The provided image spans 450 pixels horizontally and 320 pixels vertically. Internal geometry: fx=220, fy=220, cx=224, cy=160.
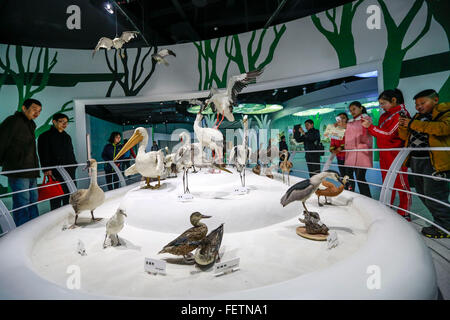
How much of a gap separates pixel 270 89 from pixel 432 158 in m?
3.57

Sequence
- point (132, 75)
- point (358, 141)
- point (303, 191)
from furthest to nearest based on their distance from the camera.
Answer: point (132, 75)
point (358, 141)
point (303, 191)

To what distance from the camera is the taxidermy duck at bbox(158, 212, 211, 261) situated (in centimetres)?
105

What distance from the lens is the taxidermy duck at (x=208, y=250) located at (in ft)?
3.34

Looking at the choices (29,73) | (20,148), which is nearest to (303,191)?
(20,148)

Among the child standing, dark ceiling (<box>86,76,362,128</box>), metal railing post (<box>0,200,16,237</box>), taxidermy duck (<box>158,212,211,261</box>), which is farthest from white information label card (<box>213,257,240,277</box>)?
dark ceiling (<box>86,76,362,128</box>)

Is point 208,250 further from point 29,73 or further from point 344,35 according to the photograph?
point 29,73

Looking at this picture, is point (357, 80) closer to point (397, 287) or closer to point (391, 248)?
point (391, 248)

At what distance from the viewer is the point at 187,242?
1067mm

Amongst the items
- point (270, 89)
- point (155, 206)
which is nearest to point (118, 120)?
point (270, 89)

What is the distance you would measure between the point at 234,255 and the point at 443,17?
15.1 feet

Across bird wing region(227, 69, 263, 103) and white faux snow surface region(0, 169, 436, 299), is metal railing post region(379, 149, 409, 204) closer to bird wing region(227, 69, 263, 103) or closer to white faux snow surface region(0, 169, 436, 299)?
white faux snow surface region(0, 169, 436, 299)

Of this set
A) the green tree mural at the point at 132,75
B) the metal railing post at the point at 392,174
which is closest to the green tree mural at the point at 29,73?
the green tree mural at the point at 132,75

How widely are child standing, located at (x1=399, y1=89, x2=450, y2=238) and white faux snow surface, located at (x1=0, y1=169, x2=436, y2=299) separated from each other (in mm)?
548

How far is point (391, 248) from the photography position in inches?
35.9
